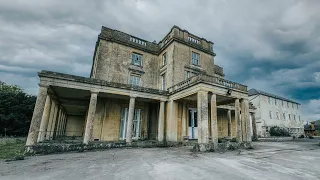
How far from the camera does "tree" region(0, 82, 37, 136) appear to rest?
21.7 meters

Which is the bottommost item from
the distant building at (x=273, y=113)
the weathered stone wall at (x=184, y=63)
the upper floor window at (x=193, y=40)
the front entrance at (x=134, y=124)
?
the front entrance at (x=134, y=124)

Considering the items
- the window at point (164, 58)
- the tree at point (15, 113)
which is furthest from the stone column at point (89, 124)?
the tree at point (15, 113)

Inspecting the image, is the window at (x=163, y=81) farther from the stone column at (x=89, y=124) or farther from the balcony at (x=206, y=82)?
the stone column at (x=89, y=124)

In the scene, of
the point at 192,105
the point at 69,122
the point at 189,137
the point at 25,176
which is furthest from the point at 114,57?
the point at 69,122

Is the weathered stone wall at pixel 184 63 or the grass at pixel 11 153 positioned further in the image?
the weathered stone wall at pixel 184 63

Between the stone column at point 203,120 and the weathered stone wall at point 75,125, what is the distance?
22814mm

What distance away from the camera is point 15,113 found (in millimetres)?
22438

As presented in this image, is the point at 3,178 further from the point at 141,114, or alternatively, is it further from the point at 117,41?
the point at 117,41

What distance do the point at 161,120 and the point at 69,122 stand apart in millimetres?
20528

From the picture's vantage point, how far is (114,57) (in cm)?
1567

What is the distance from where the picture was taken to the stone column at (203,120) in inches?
416

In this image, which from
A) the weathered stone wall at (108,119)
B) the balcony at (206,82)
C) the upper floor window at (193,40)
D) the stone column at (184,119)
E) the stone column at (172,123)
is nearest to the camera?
the balcony at (206,82)

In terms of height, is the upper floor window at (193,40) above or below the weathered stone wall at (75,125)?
above

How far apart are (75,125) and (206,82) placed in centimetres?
2550
